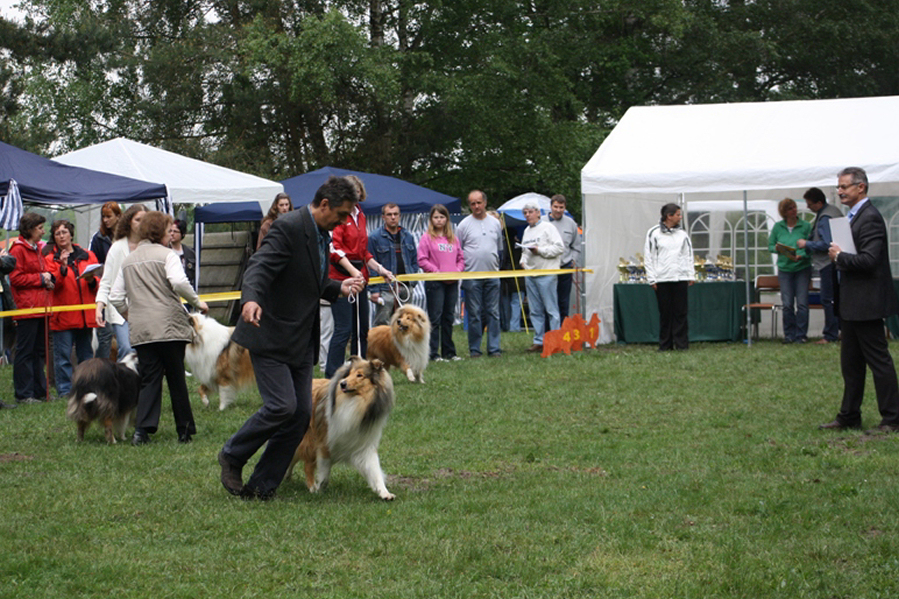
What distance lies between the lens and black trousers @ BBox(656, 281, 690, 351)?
42.3 feet

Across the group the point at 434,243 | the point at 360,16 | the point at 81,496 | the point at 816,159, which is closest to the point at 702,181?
the point at 816,159

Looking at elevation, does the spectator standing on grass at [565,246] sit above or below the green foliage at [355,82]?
below

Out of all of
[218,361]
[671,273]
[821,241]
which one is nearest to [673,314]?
[671,273]

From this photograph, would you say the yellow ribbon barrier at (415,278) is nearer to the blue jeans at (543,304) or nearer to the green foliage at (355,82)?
the blue jeans at (543,304)

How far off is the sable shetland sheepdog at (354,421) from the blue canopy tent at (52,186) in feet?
18.4

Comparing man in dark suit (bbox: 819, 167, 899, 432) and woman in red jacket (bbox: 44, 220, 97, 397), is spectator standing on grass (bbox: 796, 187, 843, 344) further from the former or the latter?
woman in red jacket (bbox: 44, 220, 97, 397)

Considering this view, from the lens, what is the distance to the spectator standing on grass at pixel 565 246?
13.6m

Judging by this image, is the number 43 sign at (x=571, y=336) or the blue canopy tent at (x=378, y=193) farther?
the blue canopy tent at (x=378, y=193)

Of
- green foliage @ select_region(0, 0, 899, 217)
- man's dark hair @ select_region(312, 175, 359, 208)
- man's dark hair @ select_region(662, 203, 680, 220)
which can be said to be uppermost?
green foliage @ select_region(0, 0, 899, 217)

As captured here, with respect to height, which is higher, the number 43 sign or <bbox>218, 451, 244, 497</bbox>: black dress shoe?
the number 43 sign

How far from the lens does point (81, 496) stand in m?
5.67

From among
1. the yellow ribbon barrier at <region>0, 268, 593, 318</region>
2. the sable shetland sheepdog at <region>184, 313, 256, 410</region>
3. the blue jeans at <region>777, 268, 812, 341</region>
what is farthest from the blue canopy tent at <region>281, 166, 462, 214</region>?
the sable shetland sheepdog at <region>184, 313, 256, 410</region>

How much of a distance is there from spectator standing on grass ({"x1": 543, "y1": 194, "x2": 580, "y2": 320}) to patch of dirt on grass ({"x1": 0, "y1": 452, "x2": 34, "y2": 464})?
792 centimetres

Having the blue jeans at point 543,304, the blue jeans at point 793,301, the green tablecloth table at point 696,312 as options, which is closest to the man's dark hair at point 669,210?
the green tablecloth table at point 696,312
